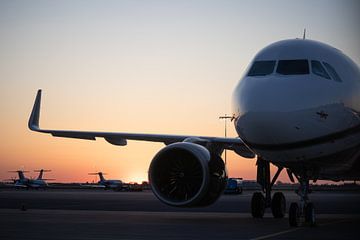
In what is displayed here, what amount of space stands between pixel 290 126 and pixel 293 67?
1631 millimetres

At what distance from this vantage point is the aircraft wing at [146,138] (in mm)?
18864

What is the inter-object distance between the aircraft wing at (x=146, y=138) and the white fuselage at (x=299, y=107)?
392cm

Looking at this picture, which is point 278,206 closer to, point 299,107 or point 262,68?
point 262,68

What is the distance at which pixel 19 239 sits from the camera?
11.7 m

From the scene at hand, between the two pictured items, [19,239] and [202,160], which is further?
[202,160]

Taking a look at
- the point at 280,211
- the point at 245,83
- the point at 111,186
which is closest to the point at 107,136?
the point at 280,211

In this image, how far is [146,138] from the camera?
67.1 ft

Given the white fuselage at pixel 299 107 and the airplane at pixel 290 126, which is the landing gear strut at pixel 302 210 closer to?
the airplane at pixel 290 126

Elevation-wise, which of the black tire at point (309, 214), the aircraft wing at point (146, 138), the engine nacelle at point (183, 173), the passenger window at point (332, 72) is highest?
the passenger window at point (332, 72)

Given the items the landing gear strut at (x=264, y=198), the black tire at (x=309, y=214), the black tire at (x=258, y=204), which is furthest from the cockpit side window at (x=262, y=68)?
the black tire at (x=258, y=204)

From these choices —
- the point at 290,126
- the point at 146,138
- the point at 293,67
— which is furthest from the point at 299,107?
the point at 146,138

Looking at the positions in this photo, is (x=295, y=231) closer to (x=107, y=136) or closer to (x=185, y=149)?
(x=185, y=149)

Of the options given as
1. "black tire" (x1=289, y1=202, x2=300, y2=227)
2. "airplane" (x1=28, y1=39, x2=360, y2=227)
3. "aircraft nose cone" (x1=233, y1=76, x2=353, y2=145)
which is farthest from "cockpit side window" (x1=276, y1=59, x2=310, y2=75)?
"black tire" (x1=289, y1=202, x2=300, y2=227)

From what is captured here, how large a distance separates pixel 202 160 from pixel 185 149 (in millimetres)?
571
